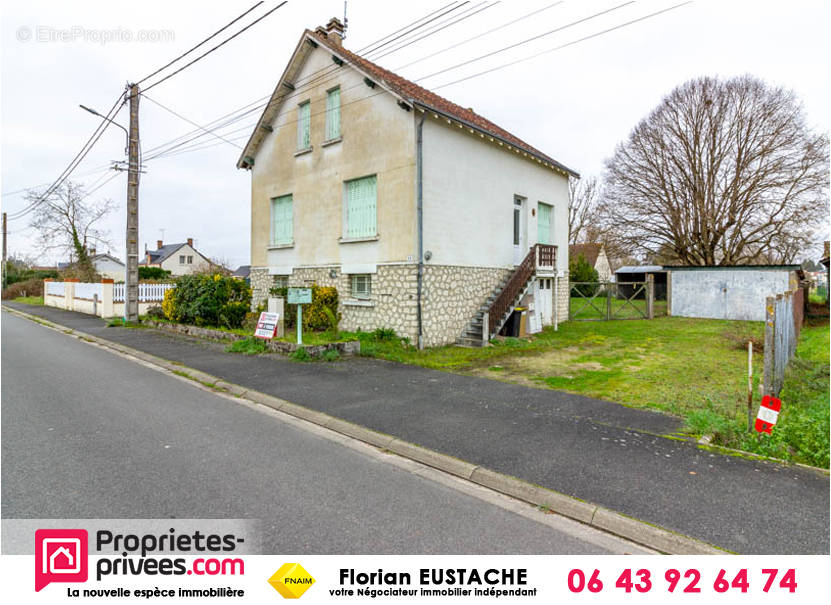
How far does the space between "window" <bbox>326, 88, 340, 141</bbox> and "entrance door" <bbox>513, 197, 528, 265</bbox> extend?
6613 mm

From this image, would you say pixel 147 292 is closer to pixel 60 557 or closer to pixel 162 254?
pixel 60 557

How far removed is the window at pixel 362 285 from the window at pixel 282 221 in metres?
3.59

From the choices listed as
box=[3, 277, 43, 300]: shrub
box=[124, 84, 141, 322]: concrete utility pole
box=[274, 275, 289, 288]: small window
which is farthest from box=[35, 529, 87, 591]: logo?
box=[3, 277, 43, 300]: shrub

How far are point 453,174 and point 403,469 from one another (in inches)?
394

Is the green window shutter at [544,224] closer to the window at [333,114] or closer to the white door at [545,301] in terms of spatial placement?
the white door at [545,301]

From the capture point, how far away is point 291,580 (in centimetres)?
281

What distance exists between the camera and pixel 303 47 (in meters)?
14.3

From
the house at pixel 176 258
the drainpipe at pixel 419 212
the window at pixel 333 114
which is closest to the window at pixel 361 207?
the drainpipe at pixel 419 212

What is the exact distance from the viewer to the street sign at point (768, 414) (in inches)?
185

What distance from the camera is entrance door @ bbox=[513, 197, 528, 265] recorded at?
15.8 meters

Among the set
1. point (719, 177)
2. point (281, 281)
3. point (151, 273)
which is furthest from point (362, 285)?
point (151, 273)

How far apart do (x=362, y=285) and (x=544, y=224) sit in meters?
8.18

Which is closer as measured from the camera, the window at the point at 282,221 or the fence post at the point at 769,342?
the fence post at the point at 769,342

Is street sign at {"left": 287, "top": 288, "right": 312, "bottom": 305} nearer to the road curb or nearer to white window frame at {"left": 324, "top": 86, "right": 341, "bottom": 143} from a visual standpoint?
the road curb
